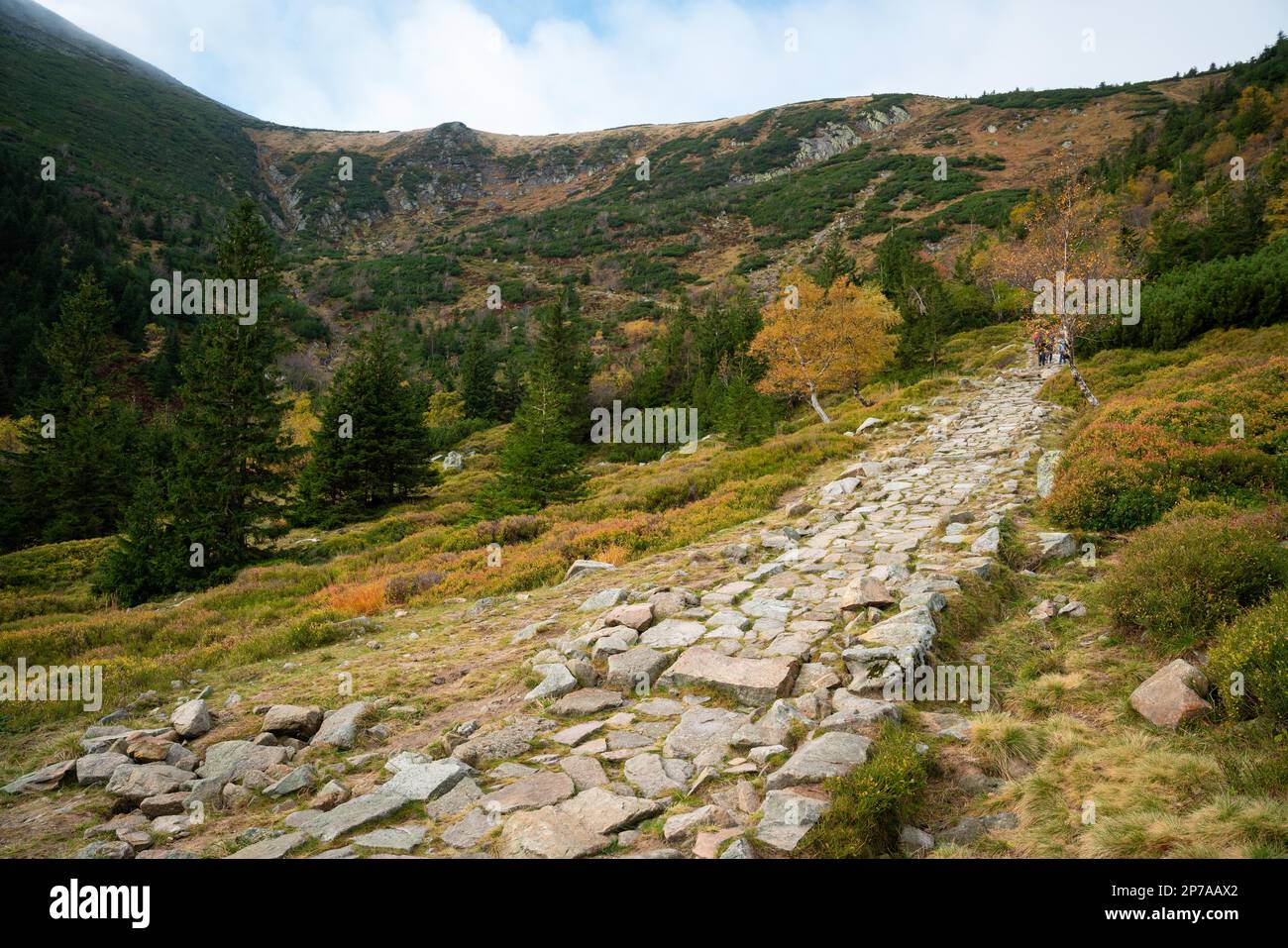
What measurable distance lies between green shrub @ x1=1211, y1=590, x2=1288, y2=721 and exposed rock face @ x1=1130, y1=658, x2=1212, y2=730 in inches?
4.8

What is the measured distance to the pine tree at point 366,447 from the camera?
89.6ft

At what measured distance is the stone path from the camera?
338cm

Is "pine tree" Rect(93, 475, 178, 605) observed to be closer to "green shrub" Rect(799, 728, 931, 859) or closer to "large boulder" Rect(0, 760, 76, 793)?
"large boulder" Rect(0, 760, 76, 793)

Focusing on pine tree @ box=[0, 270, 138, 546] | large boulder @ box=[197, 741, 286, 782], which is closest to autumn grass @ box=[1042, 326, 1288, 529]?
large boulder @ box=[197, 741, 286, 782]

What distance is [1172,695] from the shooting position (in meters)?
4.02

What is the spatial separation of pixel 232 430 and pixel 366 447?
6658mm

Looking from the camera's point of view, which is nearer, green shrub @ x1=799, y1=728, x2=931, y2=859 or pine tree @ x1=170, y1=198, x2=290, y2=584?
green shrub @ x1=799, y1=728, x2=931, y2=859

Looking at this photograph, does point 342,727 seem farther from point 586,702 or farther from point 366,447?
point 366,447

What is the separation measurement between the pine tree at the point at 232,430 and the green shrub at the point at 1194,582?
73.4 ft

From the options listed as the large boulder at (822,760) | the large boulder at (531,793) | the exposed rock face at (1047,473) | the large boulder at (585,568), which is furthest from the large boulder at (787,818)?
the exposed rock face at (1047,473)

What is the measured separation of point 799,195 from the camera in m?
104

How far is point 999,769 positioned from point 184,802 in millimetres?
5544

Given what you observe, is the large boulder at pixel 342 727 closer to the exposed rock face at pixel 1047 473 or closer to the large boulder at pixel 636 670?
the large boulder at pixel 636 670
